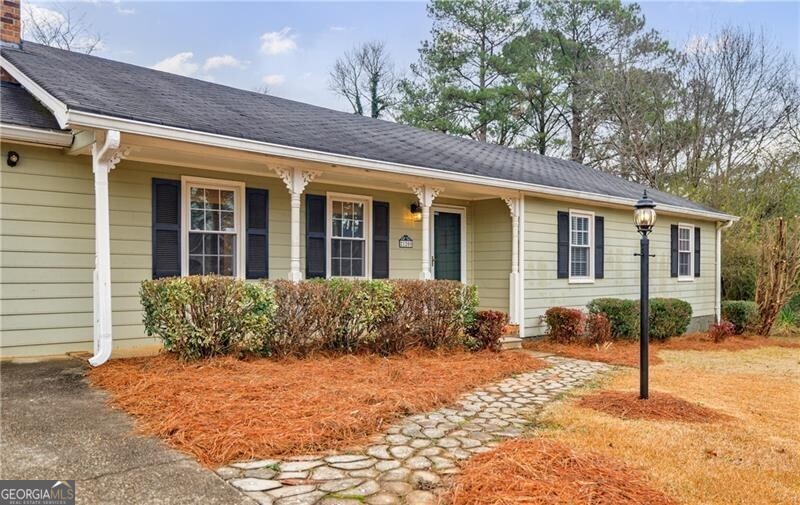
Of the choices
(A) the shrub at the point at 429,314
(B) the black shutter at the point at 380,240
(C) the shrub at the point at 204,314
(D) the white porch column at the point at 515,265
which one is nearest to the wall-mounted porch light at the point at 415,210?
(B) the black shutter at the point at 380,240

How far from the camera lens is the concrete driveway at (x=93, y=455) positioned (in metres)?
2.64

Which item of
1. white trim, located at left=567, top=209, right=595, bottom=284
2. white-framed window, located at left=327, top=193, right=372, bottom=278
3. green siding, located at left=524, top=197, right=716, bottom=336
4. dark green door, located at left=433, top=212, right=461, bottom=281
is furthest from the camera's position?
white trim, located at left=567, top=209, right=595, bottom=284

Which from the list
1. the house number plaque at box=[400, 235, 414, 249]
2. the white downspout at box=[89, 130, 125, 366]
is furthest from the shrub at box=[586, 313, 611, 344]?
the white downspout at box=[89, 130, 125, 366]

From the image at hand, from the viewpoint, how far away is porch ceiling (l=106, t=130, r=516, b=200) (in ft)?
19.1

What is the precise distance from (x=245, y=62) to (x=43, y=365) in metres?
18.2

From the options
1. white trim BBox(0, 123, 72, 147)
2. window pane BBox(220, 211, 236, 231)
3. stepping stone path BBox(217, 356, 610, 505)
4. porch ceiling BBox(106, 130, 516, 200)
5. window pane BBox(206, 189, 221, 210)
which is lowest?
stepping stone path BBox(217, 356, 610, 505)

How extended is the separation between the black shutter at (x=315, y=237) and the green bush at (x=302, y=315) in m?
1.43

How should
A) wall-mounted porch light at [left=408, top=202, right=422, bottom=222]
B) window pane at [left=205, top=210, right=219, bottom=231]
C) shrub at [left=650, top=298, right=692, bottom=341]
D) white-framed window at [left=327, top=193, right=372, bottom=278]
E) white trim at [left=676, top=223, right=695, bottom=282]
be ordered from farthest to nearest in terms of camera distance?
white trim at [left=676, top=223, right=695, bottom=282]
shrub at [left=650, top=298, right=692, bottom=341]
wall-mounted porch light at [left=408, top=202, right=422, bottom=222]
white-framed window at [left=327, top=193, right=372, bottom=278]
window pane at [left=205, top=210, right=219, bottom=231]

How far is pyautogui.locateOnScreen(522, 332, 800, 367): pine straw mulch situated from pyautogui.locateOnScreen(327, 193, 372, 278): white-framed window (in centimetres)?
306

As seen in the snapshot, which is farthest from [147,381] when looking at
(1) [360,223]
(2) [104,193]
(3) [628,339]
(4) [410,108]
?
(4) [410,108]

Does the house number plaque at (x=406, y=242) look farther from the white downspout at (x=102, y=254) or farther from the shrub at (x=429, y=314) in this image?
the white downspout at (x=102, y=254)

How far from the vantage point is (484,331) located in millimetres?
7602

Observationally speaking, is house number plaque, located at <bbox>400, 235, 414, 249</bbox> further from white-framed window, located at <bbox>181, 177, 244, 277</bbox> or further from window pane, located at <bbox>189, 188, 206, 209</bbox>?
window pane, located at <bbox>189, 188, 206, 209</bbox>

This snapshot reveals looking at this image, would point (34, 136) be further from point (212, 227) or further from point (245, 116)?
point (245, 116)
